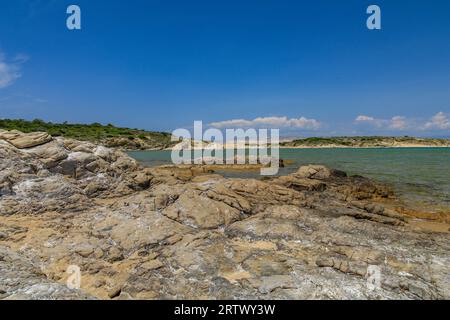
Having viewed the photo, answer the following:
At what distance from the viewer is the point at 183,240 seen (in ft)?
33.3

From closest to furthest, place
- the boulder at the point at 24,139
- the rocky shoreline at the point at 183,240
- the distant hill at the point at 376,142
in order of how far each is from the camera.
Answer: the rocky shoreline at the point at 183,240, the boulder at the point at 24,139, the distant hill at the point at 376,142

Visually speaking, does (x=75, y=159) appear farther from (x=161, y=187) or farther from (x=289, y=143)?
(x=289, y=143)

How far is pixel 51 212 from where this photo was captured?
12.3m

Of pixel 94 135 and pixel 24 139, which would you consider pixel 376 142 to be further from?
pixel 24 139

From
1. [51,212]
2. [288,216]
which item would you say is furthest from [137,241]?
[288,216]

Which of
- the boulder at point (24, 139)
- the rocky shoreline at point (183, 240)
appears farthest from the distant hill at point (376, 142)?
the boulder at point (24, 139)

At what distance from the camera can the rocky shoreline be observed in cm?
755

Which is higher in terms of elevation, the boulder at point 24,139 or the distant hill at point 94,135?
the distant hill at point 94,135

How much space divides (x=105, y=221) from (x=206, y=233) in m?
4.15

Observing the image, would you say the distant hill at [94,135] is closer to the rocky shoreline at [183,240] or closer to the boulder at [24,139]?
the boulder at [24,139]

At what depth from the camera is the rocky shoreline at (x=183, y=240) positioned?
7551mm

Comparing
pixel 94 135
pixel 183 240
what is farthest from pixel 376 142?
pixel 183 240
